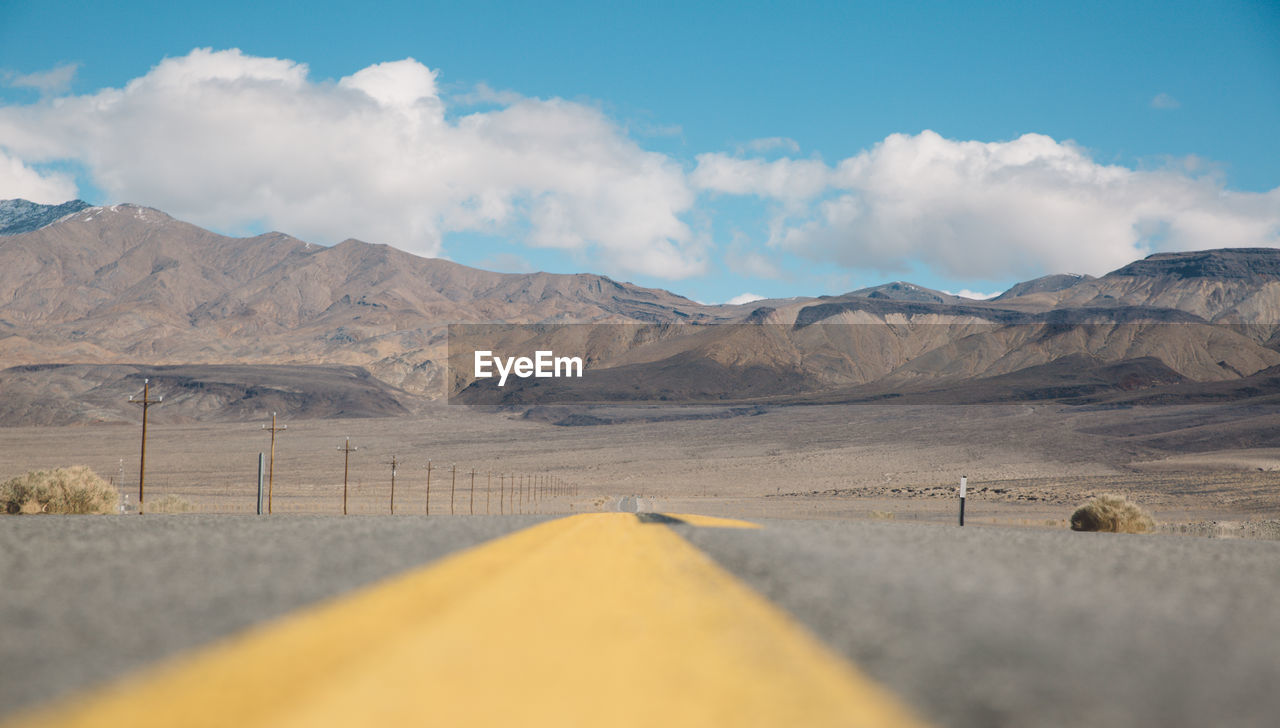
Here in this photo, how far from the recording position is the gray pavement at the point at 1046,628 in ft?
13.4

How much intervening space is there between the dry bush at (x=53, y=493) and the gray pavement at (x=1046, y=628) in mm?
23098

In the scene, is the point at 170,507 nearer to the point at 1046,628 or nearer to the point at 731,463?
the point at 1046,628

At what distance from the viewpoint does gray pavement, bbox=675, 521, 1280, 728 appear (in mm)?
4090

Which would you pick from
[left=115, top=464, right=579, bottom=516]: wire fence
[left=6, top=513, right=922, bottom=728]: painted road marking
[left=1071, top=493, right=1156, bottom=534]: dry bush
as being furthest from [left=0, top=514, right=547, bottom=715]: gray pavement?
[left=115, top=464, right=579, bottom=516]: wire fence

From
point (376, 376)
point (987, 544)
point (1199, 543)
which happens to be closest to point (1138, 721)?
point (987, 544)

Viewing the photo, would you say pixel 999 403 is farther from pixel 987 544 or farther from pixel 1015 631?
pixel 1015 631

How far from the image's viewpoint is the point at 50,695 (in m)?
3.96

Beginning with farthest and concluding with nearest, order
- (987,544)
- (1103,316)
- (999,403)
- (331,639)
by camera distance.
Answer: (1103,316) < (999,403) < (987,544) < (331,639)

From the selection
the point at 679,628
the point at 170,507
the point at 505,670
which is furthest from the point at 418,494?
the point at 505,670

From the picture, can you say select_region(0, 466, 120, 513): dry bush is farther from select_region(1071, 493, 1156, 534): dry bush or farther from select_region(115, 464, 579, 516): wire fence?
select_region(115, 464, 579, 516): wire fence

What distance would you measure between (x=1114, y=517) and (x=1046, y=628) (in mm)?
25741

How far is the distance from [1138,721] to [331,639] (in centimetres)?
358

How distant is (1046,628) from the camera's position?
614 cm

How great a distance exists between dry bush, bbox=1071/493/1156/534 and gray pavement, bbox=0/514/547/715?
2106cm
